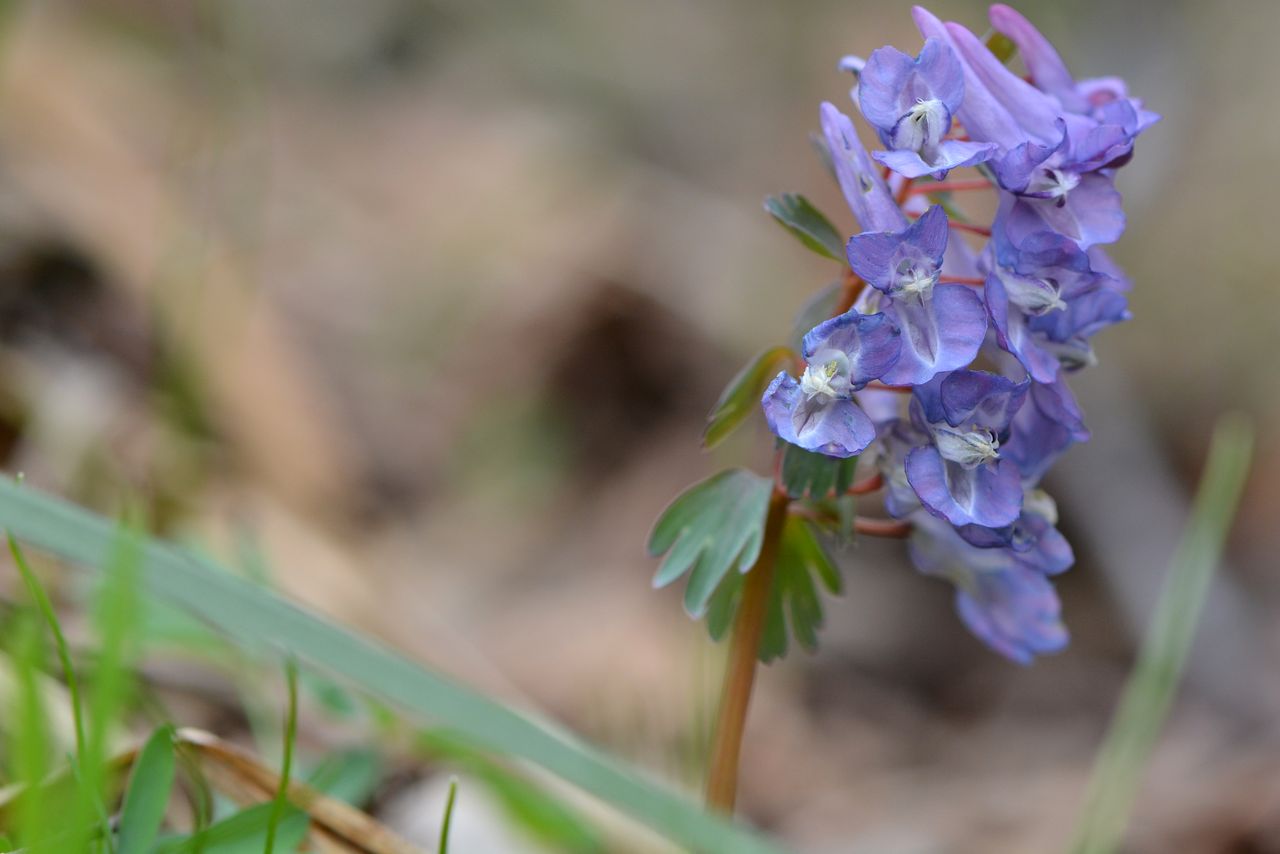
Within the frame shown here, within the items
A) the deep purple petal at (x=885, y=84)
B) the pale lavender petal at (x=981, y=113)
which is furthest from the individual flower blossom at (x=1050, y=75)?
the deep purple petal at (x=885, y=84)

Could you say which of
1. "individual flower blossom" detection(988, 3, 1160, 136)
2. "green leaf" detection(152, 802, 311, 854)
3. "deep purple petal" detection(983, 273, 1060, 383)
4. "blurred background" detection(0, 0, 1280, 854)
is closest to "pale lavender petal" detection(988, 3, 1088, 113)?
"individual flower blossom" detection(988, 3, 1160, 136)

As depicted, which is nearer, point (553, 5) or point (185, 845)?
point (185, 845)

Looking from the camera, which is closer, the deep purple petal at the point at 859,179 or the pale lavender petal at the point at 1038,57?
the deep purple petal at the point at 859,179

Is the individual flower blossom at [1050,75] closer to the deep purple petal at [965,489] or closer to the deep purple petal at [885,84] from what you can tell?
the deep purple petal at [885,84]

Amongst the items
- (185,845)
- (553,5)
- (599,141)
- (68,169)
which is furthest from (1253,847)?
(553,5)

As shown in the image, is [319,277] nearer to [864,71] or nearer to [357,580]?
[357,580]

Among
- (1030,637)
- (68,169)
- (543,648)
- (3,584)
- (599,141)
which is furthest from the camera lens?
(599,141)
